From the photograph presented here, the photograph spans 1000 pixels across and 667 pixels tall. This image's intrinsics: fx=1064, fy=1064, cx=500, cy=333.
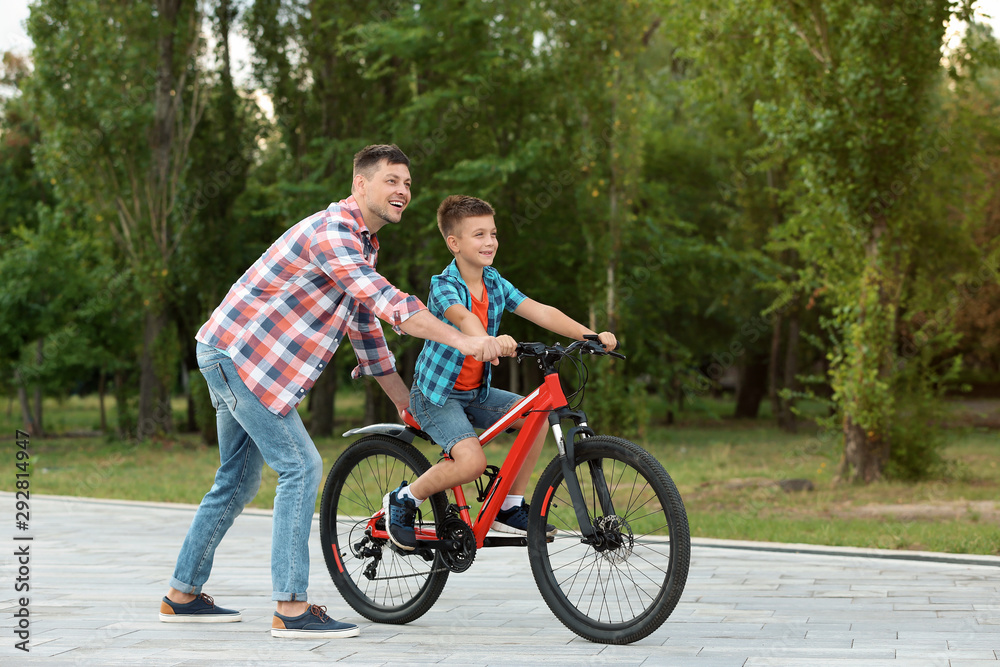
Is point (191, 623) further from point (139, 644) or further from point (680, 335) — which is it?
point (680, 335)

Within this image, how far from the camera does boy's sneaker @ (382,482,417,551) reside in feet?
15.7

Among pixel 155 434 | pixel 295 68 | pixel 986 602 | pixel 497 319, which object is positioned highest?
pixel 295 68

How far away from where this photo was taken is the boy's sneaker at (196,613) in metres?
4.79

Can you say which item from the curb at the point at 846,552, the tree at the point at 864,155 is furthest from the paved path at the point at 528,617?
the tree at the point at 864,155

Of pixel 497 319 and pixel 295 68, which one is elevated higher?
pixel 295 68

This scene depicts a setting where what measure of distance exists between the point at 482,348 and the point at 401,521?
1.19m

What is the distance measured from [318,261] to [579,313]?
16.7m

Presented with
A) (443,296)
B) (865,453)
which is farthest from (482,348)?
(865,453)

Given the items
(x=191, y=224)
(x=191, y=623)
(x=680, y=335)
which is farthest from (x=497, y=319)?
(x=680, y=335)

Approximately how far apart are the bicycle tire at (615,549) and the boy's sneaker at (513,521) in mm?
164

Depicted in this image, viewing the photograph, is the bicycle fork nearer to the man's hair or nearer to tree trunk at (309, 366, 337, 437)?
the man's hair

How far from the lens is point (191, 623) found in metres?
4.78

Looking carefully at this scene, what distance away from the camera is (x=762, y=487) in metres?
12.2

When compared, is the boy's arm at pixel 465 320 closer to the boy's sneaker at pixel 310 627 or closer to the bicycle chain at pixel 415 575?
the bicycle chain at pixel 415 575
